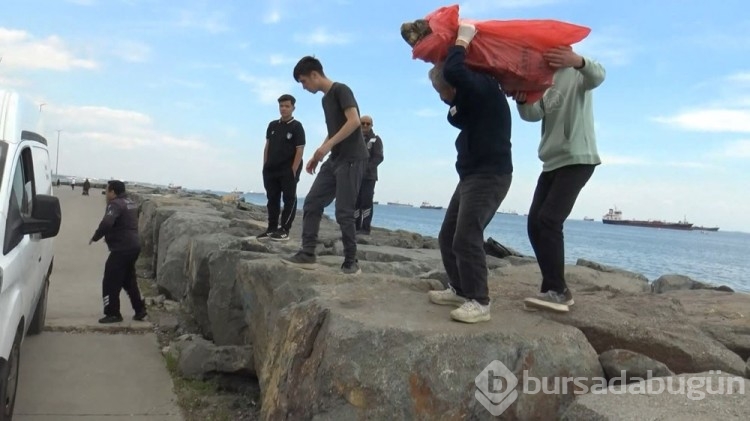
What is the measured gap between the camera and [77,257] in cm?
1171

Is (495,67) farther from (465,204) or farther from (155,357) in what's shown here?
(155,357)

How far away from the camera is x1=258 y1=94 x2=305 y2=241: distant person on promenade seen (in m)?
7.21

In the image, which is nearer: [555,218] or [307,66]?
[555,218]

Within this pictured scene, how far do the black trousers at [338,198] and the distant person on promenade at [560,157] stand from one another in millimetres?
1683

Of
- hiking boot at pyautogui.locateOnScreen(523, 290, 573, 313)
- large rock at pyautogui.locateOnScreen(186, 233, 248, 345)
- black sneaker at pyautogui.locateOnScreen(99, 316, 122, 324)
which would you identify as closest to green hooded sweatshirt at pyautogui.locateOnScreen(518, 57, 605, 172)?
hiking boot at pyautogui.locateOnScreen(523, 290, 573, 313)

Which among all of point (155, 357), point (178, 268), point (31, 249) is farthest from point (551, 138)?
point (178, 268)

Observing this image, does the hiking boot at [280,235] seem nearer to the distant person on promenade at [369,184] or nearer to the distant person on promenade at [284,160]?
the distant person on promenade at [284,160]

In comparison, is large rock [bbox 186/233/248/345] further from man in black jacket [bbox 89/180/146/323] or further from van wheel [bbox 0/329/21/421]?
van wheel [bbox 0/329/21/421]

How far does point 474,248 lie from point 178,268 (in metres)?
5.46

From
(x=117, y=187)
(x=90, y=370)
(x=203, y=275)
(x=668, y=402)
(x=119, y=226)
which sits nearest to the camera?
(x=668, y=402)

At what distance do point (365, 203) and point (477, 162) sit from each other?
21.5ft

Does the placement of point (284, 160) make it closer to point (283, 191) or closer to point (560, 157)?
point (283, 191)

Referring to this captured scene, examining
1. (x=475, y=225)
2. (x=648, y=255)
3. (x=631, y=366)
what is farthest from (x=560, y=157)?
(x=648, y=255)

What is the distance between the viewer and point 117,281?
278 inches
